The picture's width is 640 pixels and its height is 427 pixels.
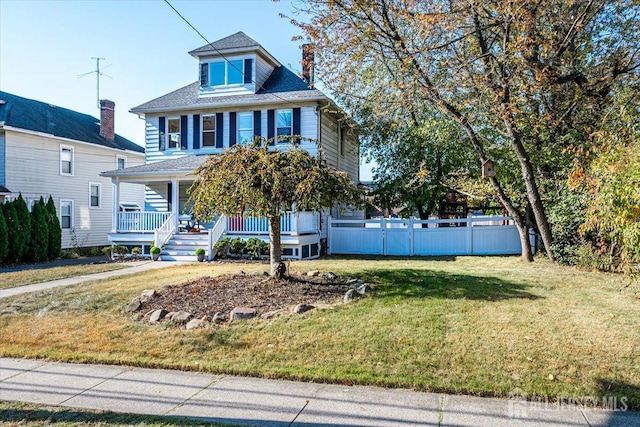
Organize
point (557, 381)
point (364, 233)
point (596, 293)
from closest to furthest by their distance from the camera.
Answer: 1. point (557, 381)
2. point (596, 293)
3. point (364, 233)

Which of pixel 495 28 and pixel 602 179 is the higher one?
pixel 495 28

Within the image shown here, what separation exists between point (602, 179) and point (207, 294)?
626 cm

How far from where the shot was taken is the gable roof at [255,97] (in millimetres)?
16453

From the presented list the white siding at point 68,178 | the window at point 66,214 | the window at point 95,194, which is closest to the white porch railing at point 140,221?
the white siding at point 68,178

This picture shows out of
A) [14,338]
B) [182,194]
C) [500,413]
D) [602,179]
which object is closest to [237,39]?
[182,194]

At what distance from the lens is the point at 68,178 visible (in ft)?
71.1

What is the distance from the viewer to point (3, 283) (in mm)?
10695

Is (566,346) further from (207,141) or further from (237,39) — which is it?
(237,39)

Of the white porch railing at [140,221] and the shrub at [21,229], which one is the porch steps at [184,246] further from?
the shrub at [21,229]

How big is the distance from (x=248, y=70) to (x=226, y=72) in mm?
1061

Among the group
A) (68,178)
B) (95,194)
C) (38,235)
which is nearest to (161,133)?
(38,235)

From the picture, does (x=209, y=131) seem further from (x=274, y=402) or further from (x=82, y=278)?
(x=274, y=402)

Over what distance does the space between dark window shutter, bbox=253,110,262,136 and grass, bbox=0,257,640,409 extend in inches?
400

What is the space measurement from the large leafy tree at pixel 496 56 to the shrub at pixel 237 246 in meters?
5.90
